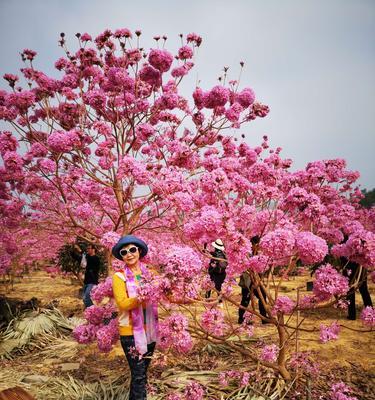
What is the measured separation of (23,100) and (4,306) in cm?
520

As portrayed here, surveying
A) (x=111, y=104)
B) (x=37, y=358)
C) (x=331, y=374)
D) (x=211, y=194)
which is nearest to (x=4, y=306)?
(x=37, y=358)

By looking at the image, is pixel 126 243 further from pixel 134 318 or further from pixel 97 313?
pixel 97 313

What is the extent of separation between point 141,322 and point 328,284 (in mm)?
1994

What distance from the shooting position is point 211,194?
363 cm

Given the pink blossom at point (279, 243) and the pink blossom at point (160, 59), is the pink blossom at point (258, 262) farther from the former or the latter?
the pink blossom at point (160, 59)

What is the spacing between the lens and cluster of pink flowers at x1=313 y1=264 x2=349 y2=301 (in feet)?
9.69

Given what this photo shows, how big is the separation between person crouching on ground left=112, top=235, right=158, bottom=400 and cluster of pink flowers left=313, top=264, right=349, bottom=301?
1.78 meters

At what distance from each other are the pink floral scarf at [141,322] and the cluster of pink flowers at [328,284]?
178cm

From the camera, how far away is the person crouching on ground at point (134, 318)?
294 centimetres

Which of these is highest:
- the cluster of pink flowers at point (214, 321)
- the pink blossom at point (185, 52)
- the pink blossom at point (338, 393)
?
the pink blossom at point (185, 52)

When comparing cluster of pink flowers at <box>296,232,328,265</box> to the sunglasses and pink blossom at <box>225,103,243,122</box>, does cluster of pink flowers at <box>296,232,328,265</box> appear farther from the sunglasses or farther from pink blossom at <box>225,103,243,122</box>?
pink blossom at <box>225,103,243,122</box>

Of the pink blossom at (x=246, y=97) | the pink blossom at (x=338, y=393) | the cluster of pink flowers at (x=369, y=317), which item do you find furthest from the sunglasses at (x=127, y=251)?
the pink blossom at (x=246, y=97)

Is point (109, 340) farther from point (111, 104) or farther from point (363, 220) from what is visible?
point (363, 220)

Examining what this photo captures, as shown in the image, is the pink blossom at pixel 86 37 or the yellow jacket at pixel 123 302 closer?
the yellow jacket at pixel 123 302
